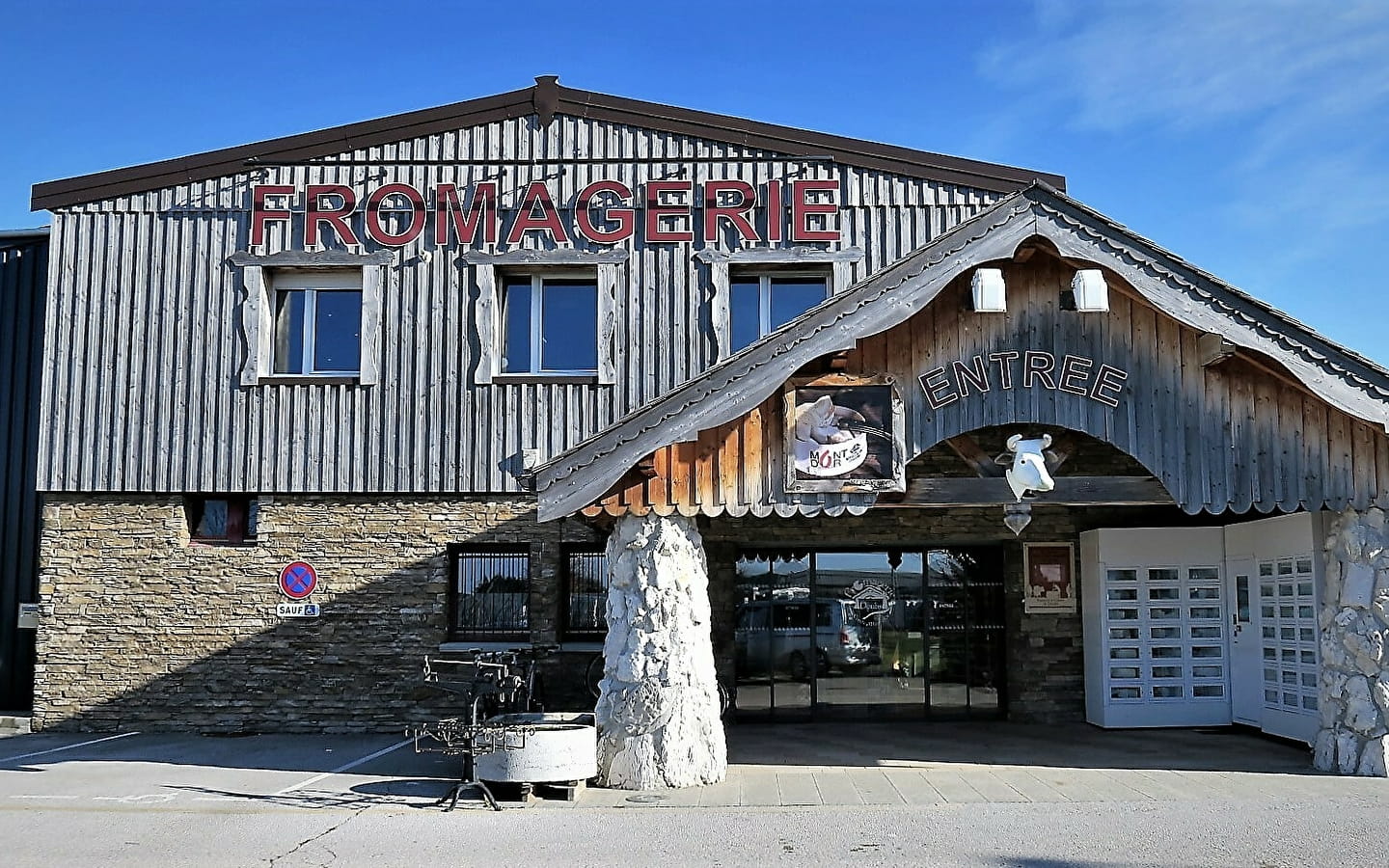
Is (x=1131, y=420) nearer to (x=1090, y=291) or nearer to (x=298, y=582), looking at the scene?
(x=1090, y=291)

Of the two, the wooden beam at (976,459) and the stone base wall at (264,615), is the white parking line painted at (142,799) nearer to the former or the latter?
the stone base wall at (264,615)

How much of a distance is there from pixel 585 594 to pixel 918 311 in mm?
6863

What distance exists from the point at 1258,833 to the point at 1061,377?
4223 millimetres

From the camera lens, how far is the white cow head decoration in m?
11.1

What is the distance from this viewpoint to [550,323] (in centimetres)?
1636

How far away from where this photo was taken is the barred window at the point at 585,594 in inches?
623

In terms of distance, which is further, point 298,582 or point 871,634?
point 871,634

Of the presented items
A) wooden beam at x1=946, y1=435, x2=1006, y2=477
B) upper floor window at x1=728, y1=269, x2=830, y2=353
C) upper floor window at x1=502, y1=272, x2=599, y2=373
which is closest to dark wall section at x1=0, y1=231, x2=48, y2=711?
upper floor window at x1=502, y1=272, x2=599, y2=373

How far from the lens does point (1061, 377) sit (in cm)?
1130

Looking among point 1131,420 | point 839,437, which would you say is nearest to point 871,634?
point 839,437

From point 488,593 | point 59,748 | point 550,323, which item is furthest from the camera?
point 550,323

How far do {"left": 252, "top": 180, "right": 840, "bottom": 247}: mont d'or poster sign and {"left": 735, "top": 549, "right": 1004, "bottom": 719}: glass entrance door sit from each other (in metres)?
4.46

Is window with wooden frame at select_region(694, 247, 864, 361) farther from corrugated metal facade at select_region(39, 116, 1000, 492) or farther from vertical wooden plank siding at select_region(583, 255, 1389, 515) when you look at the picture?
vertical wooden plank siding at select_region(583, 255, 1389, 515)

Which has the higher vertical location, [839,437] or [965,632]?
[839,437]
